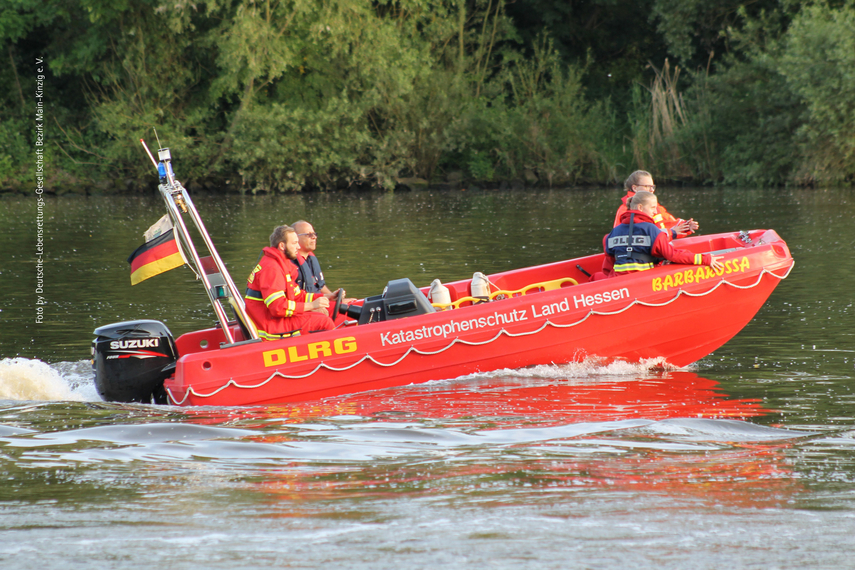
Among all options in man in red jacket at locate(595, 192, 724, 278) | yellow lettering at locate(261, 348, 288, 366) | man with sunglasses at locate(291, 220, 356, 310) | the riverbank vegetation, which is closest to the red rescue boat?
yellow lettering at locate(261, 348, 288, 366)

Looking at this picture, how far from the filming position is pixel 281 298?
701cm

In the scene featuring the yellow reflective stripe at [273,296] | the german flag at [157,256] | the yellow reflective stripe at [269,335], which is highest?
the german flag at [157,256]

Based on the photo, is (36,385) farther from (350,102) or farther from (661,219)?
(350,102)

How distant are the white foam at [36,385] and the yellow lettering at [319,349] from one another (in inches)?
63.3

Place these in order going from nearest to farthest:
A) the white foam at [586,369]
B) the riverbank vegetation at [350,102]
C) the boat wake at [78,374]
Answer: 1. the boat wake at [78,374]
2. the white foam at [586,369]
3. the riverbank vegetation at [350,102]

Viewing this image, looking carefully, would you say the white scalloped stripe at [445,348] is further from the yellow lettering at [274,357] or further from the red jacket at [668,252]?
the red jacket at [668,252]

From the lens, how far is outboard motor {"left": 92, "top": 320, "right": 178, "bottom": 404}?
680cm

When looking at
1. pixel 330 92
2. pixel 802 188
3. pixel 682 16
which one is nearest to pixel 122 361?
pixel 802 188

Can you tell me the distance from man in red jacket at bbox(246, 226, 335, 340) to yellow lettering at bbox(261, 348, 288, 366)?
27cm

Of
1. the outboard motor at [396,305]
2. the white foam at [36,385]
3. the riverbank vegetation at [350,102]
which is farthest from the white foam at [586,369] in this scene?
the riverbank vegetation at [350,102]


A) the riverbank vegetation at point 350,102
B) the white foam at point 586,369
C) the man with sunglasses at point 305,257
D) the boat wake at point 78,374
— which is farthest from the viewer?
the riverbank vegetation at point 350,102

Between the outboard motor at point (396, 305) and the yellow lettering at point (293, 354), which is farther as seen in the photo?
the outboard motor at point (396, 305)

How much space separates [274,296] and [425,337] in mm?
1150

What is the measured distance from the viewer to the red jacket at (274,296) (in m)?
7.00
